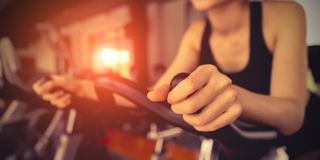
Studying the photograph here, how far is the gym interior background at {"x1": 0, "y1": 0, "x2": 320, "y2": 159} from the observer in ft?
3.99

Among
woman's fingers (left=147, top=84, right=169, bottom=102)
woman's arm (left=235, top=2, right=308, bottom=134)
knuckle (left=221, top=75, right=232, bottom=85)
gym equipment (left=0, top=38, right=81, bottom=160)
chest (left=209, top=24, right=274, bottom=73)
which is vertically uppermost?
knuckle (left=221, top=75, right=232, bottom=85)

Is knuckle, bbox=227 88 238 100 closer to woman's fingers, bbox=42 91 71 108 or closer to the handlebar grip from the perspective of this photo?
the handlebar grip

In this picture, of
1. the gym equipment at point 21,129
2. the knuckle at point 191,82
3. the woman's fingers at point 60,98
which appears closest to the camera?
the knuckle at point 191,82

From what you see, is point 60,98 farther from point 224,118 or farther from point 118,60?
point 118,60

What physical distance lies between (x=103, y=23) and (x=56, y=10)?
32 cm

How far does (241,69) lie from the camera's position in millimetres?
782

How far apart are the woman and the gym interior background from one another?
0.29 ft

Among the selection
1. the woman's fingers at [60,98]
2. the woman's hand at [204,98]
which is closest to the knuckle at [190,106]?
the woman's hand at [204,98]

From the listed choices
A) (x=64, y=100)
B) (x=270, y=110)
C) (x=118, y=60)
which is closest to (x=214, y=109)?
(x=270, y=110)

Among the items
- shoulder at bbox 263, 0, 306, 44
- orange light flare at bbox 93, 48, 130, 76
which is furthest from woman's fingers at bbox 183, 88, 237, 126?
orange light flare at bbox 93, 48, 130, 76

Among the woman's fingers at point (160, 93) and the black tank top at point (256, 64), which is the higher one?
the woman's fingers at point (160, 93)

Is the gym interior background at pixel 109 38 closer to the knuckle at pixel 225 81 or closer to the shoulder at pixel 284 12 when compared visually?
the shoulder at pixel 284 12

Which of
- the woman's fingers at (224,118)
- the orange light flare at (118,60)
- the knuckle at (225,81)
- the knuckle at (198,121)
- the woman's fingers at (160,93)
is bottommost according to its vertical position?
the orange light flare at (118,60)

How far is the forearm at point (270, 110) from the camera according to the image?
1.28 ft
